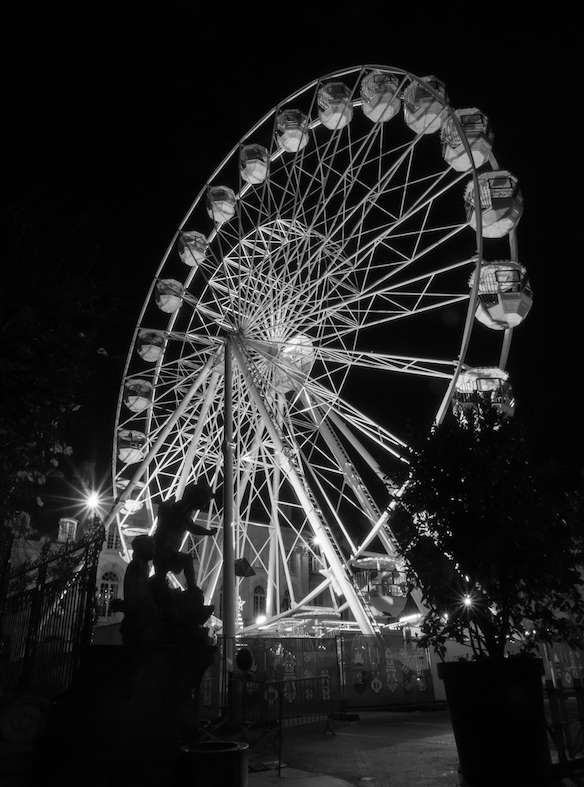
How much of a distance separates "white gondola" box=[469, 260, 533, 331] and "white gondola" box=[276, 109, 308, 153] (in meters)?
7.34

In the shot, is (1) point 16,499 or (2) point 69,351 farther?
(1) point 16,499

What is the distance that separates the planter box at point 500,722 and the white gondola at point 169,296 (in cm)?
1663

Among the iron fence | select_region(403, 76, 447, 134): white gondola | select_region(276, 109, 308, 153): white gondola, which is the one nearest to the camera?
the iron fence

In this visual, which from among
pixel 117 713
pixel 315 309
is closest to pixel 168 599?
pixel 117 713

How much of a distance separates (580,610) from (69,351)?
6.90m

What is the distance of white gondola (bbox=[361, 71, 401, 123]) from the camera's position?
18.1 meters

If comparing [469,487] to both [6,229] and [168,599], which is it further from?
[6,229]

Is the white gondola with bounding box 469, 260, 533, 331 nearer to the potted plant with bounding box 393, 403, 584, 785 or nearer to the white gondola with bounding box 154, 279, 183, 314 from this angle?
the potted plant with bounding box 393, 403, 584, 785

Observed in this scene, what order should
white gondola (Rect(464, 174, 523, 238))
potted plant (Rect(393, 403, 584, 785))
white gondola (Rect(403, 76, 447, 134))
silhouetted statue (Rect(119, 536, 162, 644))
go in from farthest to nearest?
1. white gondola (Rect(403, 76, 447, 134))
2. white gondola (Rect(464, 174, 523, 238))
3. silhouetted statue (Rect(119, 536, 162, 644))
4. potted plant (Rect(393, 403, 584, 785))

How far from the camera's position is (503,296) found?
635 inches

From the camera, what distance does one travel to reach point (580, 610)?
6.95 meters

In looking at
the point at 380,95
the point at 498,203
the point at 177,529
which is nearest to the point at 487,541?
the point at 177,529

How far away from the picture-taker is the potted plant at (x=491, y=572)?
20.2ft

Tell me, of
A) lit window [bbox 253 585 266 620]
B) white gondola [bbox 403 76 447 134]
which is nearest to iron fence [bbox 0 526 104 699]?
white gondola [bbox 403 76 447 134]
